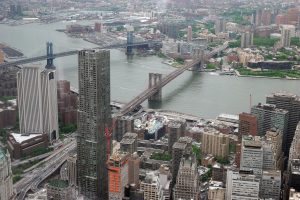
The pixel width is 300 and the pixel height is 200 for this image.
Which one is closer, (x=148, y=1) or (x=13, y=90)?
(x=13, y=90)

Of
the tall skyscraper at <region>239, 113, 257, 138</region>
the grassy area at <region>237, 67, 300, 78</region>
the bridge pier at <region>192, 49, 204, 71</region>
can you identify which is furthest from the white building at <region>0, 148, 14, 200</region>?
the grassy area at <region>237, 67, 300, 78</region>

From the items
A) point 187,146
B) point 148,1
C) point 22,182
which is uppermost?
point 148,1

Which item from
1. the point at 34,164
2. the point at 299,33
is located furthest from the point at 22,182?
the point at 299,33

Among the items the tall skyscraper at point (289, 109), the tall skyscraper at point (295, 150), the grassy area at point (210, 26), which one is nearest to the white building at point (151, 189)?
the tall skyscraper at point (295, 150)

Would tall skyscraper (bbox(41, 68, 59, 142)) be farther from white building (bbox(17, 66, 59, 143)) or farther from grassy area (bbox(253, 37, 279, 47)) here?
grassy area (bbox(253, 37, 279, 47))

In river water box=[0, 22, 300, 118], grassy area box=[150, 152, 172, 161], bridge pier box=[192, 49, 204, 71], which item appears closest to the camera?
grassy area box=[150, 152, 172, 161]

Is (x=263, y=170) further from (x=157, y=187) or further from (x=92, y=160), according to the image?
(x=92, y=160)
